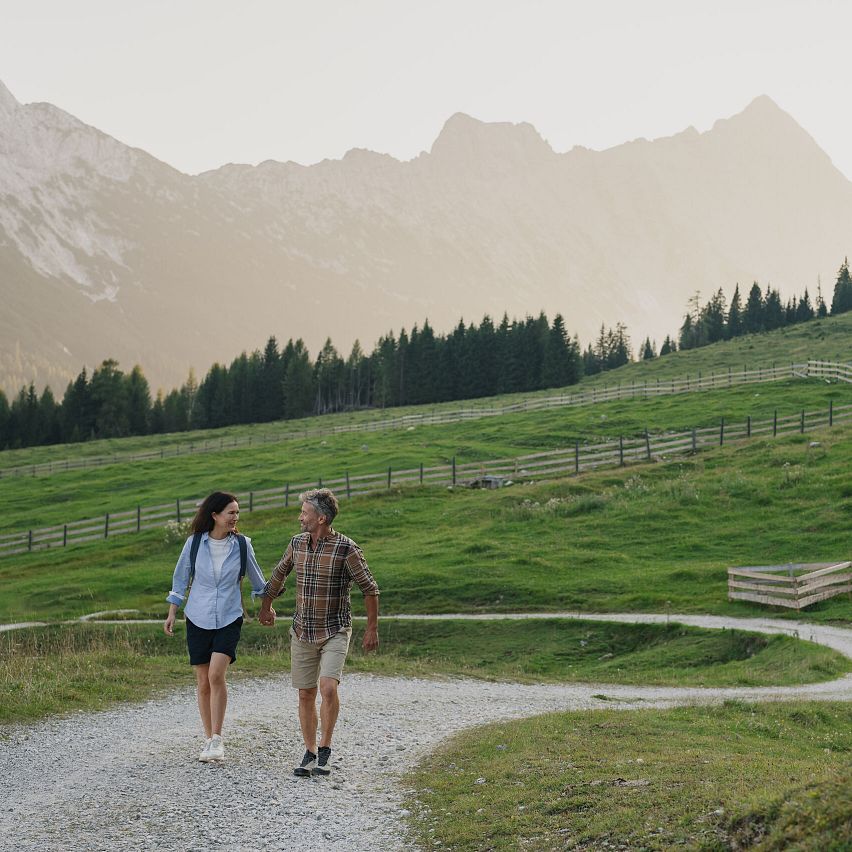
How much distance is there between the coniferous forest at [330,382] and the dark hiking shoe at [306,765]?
12664cm

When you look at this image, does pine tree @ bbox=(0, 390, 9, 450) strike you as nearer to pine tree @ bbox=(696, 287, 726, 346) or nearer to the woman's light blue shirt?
pine tree @ bbox=(696, 287, 726, 346)

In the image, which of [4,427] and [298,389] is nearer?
[4,427]

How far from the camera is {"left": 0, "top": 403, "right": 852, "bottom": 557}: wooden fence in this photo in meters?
52.1

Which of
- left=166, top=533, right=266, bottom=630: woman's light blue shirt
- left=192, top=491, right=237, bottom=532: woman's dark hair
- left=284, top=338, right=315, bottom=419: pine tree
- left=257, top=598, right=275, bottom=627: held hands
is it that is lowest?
left=257, top=598, right=275, bottom=627: held hands

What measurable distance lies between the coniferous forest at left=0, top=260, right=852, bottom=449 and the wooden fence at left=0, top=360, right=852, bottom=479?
42309 millimetres

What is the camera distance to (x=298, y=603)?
38.7ft

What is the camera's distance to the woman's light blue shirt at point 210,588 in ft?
38.7

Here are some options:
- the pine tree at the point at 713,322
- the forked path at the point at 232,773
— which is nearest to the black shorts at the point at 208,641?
the forked path at the point at 232,773

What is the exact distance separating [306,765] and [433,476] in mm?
44048

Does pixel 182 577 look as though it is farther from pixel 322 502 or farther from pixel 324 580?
pixel 322 502

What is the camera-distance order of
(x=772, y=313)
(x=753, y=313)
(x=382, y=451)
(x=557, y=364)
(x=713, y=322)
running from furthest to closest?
1. (x=713, y=322)
2. (x=753, y=313)
3. (x=772, y=313)
4. (x=557, y=364)
5. (x=382, y=451)

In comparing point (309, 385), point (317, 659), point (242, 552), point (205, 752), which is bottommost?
point (205, 752)

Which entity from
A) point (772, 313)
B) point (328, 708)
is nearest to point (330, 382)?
point (772, 313)

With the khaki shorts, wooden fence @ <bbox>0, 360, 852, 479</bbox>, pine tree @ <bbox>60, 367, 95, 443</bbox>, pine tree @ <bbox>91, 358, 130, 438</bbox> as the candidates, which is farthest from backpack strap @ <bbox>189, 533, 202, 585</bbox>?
pine tree @ <bbox>60, 367, 95, 443</bbox>
